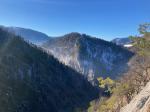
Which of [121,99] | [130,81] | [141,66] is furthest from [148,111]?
[121,99]

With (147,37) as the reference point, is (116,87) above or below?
below

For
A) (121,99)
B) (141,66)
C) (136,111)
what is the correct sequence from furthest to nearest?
(121,99), (141,66), (136,111)

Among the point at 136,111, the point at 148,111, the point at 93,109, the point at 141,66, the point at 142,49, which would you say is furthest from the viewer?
the point at 93,109

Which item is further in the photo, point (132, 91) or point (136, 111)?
point (132, 91)

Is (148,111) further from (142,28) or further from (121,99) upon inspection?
(121,99)

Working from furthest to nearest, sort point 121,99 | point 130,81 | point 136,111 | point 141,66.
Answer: point 121,99, point 130,81, point 141,66, point 136,111

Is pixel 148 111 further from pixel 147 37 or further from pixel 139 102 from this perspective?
pixel 147 37

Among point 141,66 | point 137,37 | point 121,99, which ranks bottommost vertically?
point 121,99

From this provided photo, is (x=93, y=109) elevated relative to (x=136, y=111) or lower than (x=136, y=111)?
lower

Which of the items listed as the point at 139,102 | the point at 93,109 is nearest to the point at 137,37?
the point at 139,102
